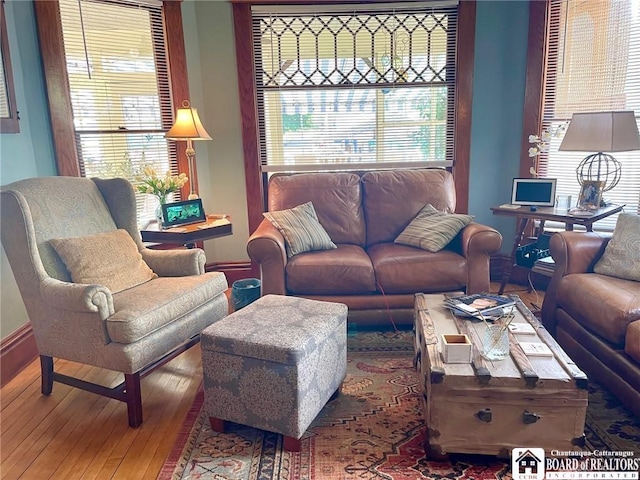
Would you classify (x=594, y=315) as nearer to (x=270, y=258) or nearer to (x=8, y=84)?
(x=270, y=258)

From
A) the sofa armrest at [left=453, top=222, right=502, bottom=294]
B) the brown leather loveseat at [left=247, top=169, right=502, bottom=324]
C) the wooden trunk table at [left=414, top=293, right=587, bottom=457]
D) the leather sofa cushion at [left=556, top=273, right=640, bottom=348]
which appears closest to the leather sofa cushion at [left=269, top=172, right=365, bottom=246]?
Answer: the brown leather loveseat at [left=247, top=169, right=502, bottom=324]

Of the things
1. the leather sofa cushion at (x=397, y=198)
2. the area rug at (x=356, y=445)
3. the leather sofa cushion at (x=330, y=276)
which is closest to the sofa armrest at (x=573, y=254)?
the area rug at (x=356, y=445)

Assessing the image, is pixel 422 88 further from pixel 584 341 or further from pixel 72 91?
pixel 72 91

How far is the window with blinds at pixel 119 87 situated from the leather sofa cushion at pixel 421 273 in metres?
1.99

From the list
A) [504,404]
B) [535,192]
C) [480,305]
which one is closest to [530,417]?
[504,404]

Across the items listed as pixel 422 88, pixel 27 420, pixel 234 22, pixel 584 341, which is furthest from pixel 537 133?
pixel 27 420

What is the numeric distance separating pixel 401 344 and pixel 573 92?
2.34m

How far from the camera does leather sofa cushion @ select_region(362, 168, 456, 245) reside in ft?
11.1

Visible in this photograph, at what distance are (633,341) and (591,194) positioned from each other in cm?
145

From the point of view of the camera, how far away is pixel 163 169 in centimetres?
371

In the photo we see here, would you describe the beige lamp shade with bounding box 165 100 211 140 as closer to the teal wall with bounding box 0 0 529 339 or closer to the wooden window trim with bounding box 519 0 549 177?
the teal wall with bounding box 0 0 529 339

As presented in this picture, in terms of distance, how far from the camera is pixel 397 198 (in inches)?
135

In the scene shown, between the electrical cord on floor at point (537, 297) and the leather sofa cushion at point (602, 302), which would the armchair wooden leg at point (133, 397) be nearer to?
the leather sofa cushion at point (602, 302)

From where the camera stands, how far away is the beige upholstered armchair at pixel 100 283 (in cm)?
211
